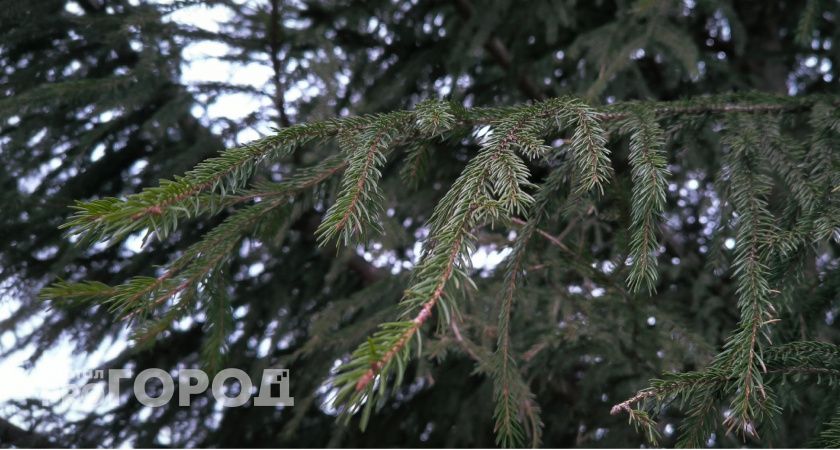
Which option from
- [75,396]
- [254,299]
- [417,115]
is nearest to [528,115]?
[417,115]

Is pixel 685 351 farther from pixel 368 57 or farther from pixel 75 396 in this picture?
pixel 75 396

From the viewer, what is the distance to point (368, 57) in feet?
8.71

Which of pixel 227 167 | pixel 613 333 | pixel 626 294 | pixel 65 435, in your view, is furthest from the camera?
pixel 65 435

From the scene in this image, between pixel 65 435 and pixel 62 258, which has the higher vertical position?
pixel 62 258

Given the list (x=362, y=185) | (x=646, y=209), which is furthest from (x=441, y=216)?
(x=646, y=209)

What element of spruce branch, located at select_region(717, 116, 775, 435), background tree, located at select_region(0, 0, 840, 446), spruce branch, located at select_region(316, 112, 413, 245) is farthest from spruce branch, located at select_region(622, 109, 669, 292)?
spruce branch, located at select_region(316, 112, 413, 245)

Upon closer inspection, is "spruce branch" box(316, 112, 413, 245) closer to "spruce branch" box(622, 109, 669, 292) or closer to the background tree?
the background tree

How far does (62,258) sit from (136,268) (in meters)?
0.24

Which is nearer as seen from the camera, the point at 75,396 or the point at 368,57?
the point at 75,396

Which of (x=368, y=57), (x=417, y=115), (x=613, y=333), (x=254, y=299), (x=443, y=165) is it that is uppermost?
(x=368, y=57)

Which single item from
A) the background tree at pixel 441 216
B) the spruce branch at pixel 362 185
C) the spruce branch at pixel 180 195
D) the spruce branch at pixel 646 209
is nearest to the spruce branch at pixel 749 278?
the background tree at pixel 441 216

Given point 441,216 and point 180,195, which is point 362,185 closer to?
point 441,216

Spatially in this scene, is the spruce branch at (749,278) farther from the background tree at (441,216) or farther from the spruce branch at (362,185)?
the spruce branch at (362,185)

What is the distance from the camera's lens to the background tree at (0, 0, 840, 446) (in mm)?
1090
